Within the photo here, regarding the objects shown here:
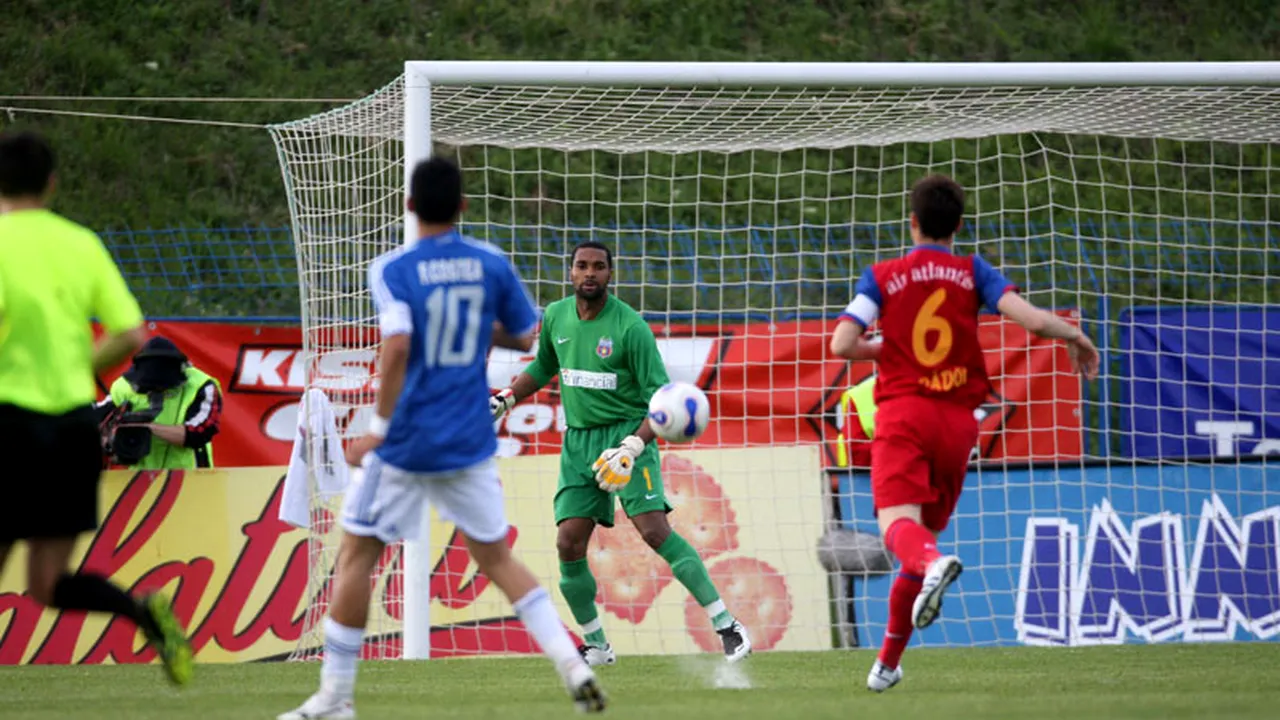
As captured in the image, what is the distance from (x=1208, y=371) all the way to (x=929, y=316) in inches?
226

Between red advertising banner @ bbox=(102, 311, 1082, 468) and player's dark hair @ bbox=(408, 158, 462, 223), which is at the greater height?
player's dark hair @ bbox=(408, 158, 462, 223)

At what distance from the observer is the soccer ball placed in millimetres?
7594

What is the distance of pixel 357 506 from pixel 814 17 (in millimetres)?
12938

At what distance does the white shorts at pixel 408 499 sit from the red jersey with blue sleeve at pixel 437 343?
0.05 metres

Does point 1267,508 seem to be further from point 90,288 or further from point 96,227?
point 96,227

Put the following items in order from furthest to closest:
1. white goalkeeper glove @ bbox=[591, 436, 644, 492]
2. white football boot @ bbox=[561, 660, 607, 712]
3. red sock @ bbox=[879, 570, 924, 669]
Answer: white goalkeeper glove @ bbox=[591, 436, 644, 492], red sock @ bbox=[879, 570, 924, 669], white football boot @ bbox=[561, 660, 607, 712]

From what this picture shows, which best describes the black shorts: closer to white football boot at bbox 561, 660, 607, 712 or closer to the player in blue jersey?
the player in blue jersey

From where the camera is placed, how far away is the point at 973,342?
6.39m

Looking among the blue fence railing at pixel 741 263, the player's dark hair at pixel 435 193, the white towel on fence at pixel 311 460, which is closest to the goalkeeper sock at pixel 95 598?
the player's dark hair at pixel 435 193

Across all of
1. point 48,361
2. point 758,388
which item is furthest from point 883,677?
point 758,388

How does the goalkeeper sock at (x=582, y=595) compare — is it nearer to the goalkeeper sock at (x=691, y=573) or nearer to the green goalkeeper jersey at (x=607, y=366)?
the goalkeeper sock at (x=691, y=573)

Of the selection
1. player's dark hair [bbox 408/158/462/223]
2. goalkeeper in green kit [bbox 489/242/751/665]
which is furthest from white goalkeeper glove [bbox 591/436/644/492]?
player's dark hair [bbox 408/158/462/223]

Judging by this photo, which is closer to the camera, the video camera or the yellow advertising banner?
the yellow advertising banner

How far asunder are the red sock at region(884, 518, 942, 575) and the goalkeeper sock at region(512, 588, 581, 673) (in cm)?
135
